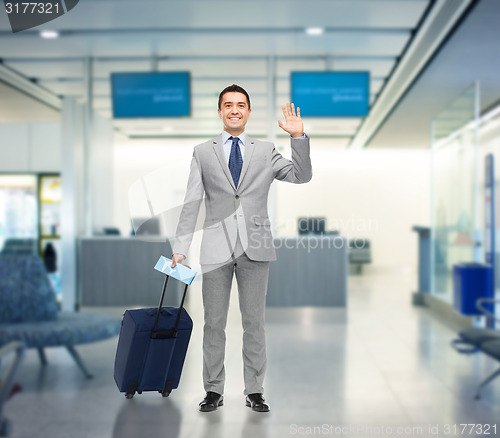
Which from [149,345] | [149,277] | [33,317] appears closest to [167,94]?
[33,317]

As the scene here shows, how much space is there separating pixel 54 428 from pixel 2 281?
14.7 inches

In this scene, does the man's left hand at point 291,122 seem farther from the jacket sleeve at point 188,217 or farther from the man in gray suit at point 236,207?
Answer: the jacket sleeve at point 188,217

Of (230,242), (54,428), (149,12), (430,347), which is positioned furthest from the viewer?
(430,347)

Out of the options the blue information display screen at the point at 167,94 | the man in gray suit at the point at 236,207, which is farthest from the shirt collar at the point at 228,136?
the blue information display screen at the point at 167,94

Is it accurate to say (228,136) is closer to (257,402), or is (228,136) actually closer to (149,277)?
(149,277)

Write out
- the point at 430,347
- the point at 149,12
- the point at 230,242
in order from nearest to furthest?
the point at 230,242 → the point at 149,12 → the point at 430,347

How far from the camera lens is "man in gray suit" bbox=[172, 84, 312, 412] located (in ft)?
2.86

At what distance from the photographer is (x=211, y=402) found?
3.42 feet

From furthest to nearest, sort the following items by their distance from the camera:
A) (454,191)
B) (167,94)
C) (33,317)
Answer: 1. (454,191)
2. (167,94)
3. (33,317)

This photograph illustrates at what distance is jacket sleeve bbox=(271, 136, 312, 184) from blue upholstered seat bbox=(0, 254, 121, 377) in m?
0.41

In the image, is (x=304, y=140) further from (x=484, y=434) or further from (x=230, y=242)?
(x=484, y=434)

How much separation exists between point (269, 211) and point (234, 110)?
0.18 metres

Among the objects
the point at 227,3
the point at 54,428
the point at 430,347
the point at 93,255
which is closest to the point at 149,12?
the point at 227,3

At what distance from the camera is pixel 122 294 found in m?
1.11
